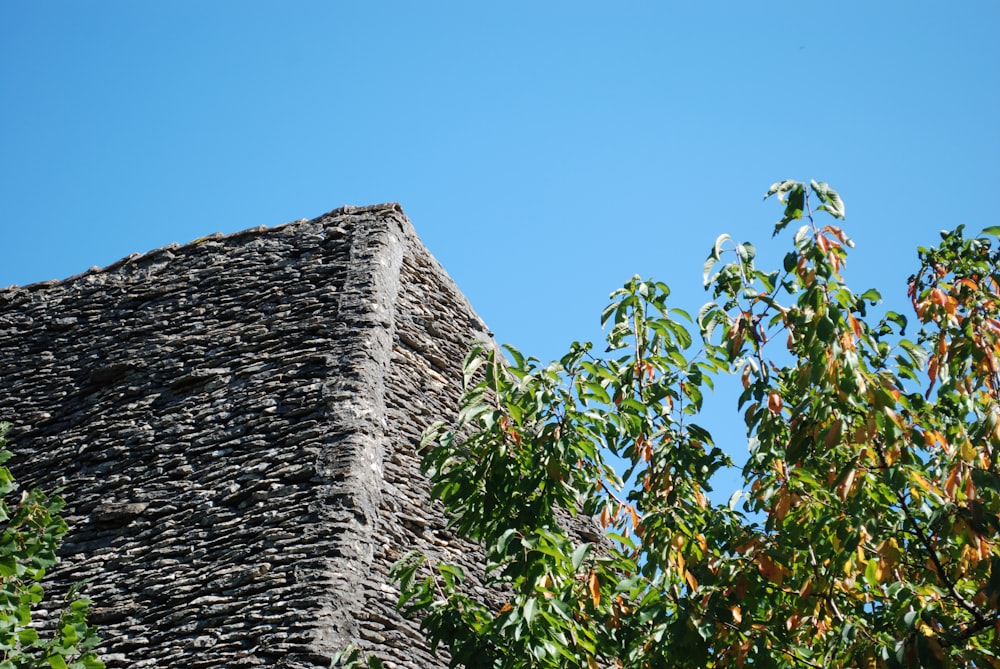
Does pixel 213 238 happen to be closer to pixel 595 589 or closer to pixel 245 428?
pixel 245 428

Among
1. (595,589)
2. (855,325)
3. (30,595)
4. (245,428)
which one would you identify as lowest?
(595,589)

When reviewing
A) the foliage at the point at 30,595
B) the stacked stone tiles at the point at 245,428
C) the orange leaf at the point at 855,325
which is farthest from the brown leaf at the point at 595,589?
the foliage at the point at 30,595

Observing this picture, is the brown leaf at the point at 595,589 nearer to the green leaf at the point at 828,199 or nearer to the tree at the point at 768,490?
the tree at the point at 768,490

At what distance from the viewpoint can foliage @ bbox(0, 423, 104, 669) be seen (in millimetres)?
5473

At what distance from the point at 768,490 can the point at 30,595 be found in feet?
11.6

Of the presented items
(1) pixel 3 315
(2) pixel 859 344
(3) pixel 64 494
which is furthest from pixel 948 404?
(1) pixel 3 315

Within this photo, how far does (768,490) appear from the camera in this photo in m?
5.18

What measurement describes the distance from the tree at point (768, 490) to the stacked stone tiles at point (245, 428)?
185cm

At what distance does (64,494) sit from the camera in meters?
8.45

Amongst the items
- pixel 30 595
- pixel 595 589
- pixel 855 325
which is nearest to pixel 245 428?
pixel 30 595

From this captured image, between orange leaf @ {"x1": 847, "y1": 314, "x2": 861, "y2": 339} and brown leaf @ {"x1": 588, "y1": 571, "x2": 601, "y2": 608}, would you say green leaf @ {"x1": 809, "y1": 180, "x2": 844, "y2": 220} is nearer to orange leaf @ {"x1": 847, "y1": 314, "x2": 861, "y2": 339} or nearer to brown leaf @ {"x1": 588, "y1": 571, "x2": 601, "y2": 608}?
orange leaf @ {"x1": 847, "y1": 314, "x2": 861, "y2": 339}

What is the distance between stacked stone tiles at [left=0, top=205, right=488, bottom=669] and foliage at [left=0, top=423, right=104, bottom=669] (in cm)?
96

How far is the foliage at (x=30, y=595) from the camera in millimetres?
5473

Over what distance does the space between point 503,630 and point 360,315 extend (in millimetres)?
4053
